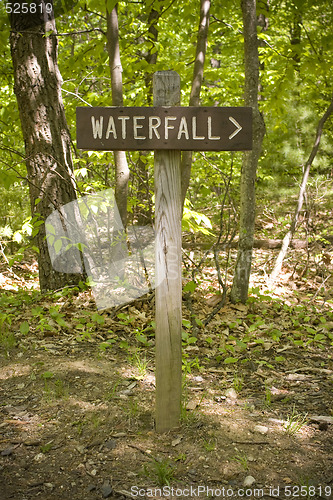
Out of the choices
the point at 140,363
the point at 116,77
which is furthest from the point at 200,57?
the point at 140,363

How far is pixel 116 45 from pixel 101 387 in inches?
150

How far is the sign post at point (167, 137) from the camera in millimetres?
2377

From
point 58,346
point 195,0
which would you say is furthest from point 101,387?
point 195,0

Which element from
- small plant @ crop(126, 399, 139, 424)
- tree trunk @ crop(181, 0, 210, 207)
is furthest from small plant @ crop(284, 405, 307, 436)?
tree trunk @ crop(181, 0, 210, 207)

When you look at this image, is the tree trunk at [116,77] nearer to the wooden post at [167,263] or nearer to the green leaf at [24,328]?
the green leaf at [24,328]

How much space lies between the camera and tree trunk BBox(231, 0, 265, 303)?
4820mm

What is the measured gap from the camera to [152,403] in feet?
10.2

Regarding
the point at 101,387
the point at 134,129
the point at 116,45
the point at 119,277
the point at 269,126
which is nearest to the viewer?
the point at 134,129

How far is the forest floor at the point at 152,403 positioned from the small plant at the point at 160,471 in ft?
0.03

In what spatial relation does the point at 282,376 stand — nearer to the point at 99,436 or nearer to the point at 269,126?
the point at 99,436

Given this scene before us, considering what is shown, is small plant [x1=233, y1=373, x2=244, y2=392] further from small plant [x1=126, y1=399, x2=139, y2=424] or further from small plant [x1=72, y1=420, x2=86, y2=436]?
small plant [x1=72, y1=420, x2=86, y2=436]

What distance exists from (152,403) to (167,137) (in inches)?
75.2

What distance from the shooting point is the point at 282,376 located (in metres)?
3.65

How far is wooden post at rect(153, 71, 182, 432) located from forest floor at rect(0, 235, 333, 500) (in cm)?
28
